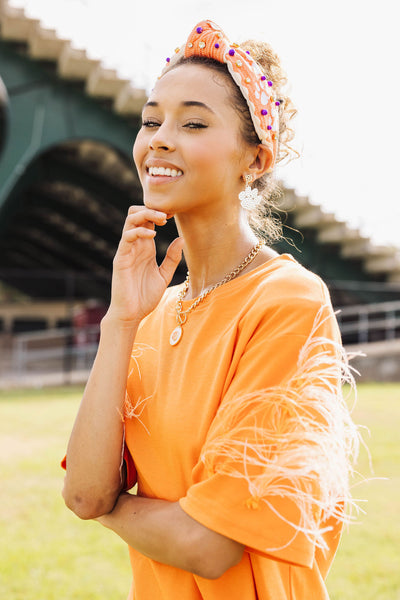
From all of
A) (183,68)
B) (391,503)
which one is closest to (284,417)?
(183,68)

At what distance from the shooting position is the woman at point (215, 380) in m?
1.18

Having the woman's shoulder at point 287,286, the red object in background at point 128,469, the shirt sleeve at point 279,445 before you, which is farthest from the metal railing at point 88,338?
the shirt sleeve at point 279,445

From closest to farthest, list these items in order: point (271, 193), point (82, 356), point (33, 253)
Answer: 1. point (271, 193)
2. point (82, 356)
3. point (33, 253)

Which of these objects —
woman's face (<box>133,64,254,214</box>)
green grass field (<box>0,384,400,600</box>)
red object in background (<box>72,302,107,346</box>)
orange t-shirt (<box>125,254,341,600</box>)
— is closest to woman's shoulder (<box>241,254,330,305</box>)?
orange t-shirt (<box>125,254,341,600</box>)

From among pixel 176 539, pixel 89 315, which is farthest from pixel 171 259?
pixel 89 315

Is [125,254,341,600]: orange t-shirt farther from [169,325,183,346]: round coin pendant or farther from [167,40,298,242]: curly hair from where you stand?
[167,40,298,242]: curly hair

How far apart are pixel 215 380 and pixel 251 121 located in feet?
2.01

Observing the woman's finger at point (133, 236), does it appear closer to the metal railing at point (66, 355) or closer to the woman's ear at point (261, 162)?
the woman's ear at point (261, 162)

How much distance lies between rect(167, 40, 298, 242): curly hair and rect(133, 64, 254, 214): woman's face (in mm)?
22

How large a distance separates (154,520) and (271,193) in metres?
0.94

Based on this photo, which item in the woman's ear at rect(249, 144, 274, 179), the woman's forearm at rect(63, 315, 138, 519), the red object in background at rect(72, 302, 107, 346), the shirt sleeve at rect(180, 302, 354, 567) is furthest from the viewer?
the red object in background at rect(72, 302, 107, 346)

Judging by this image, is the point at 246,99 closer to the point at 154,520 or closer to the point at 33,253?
the point at 154,520

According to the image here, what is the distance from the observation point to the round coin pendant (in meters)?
1.45

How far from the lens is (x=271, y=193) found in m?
1.74
